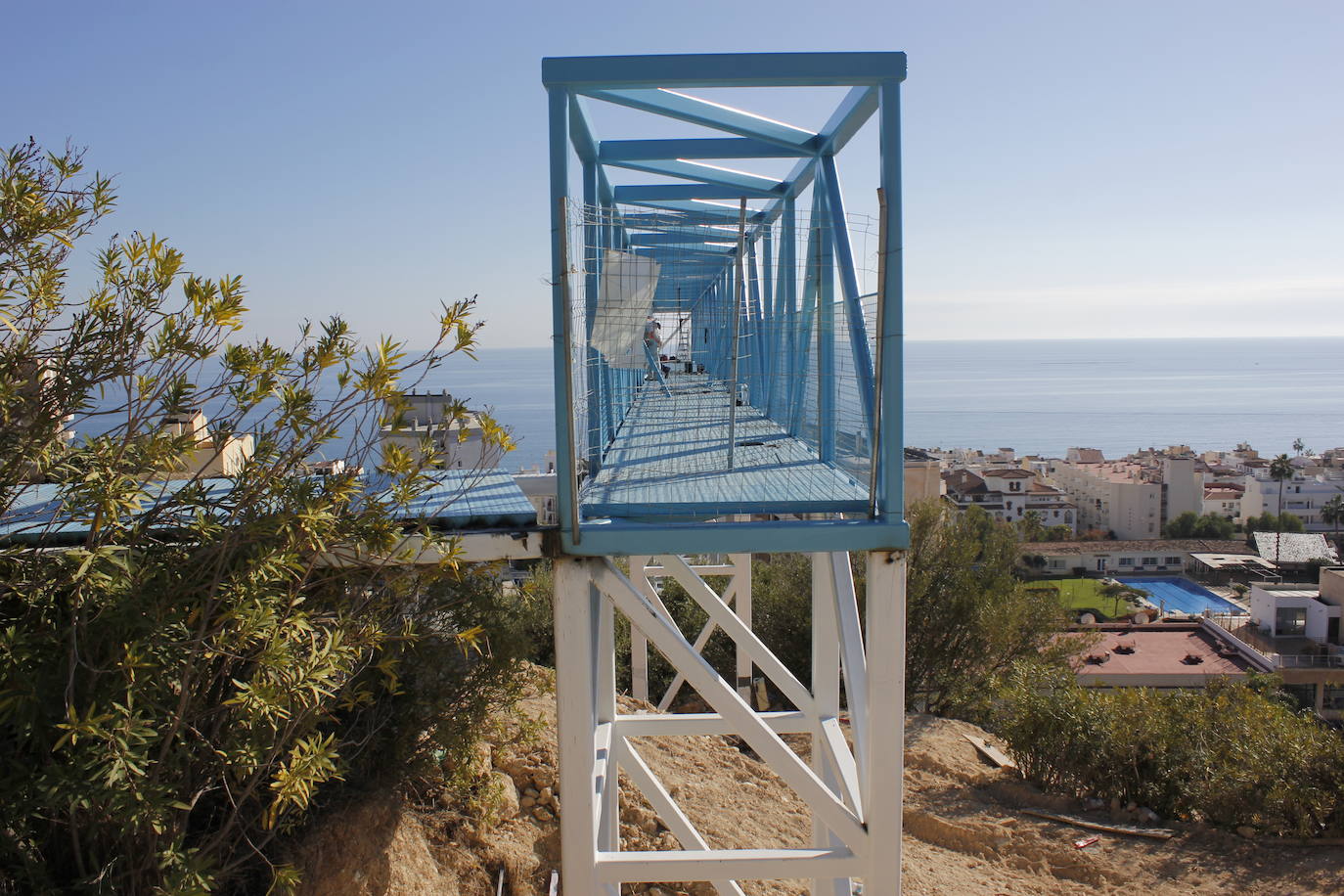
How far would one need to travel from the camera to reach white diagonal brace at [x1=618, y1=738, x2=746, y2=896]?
4672 mm

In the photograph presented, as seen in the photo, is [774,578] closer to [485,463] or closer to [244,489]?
[485,463]

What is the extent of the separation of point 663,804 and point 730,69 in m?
3.51

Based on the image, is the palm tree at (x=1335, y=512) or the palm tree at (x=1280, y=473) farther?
the palm tree at (x=1335, y=512)

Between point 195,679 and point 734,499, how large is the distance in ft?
6.74

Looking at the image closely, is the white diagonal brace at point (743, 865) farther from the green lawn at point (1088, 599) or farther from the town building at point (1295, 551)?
the town building at point (1295, 551)

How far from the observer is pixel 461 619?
4895 mm

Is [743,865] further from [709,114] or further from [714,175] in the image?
[714,175]

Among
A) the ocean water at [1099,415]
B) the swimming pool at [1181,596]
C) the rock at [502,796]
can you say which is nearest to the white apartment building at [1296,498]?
the swimming pool at [1181,596]

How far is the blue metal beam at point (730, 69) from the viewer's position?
321cm

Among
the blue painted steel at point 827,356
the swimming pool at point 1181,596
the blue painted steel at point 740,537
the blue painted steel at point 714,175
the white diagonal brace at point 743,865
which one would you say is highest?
the blue painted steel at point 714,175

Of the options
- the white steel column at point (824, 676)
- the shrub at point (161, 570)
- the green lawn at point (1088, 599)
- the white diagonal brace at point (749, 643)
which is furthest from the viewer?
the green lawn at point (1088, 599)

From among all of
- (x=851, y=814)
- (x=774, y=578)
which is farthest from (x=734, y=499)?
(x=774, y=578)

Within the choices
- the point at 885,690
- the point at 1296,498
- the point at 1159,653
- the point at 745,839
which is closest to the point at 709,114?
the point at 885,690

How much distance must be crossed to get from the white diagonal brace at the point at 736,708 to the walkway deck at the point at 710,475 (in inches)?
11.9
